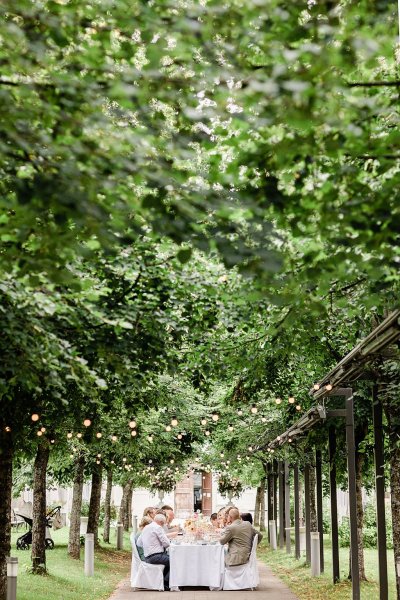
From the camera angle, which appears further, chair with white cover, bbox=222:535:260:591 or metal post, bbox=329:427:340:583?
chair with white cover, bbox=222:535:260:591

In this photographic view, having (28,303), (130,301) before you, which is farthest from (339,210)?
(130,301)

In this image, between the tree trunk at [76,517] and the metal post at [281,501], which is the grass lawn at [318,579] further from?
the tree trunk at [76,517]

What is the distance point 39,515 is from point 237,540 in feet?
14.7

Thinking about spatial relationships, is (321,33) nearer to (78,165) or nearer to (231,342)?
(78,165)

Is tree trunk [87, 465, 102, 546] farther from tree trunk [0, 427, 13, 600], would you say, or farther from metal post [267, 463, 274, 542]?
tree trunk [0, 427, 13, 600]

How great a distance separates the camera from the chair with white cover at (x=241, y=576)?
61.5ft

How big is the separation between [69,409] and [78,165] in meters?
9.14

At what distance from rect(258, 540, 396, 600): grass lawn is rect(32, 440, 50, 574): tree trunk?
18.5 feet

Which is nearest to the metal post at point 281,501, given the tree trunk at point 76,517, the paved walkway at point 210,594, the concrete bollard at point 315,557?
the tree trunk at point 76,517

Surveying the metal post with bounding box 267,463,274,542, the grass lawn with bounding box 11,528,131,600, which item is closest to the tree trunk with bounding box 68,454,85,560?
the grass lawn with bounding box 11,528,131,600

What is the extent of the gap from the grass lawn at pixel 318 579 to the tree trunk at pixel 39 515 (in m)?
5.63

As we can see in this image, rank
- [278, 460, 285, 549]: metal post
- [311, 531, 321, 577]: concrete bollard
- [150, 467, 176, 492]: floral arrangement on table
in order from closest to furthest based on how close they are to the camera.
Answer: [311, 531, 321, 577]: concrete bollard < [278, 460, 285, 549]: metal post < [150, 467, 176, 492]: floral arrangement on table

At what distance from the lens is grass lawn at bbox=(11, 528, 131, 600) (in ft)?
52.5

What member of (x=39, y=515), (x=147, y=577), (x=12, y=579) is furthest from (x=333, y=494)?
(x=12, y=579)
